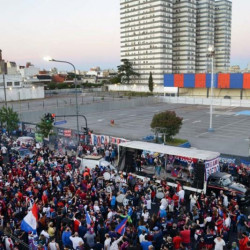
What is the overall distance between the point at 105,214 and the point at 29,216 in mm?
3309

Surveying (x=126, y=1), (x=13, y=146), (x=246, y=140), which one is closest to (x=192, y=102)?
(x=246, y=140)

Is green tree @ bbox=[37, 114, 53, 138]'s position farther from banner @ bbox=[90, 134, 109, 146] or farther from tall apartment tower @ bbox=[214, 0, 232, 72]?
tall apartment tower @ bbox=[214, 0, 232, 72]

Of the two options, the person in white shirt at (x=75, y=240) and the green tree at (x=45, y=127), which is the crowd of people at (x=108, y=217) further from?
the green tree at (x=45, y=127)

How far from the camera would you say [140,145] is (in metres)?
20.0

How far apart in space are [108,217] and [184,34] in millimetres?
124792

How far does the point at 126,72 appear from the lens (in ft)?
416

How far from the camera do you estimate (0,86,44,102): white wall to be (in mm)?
85375

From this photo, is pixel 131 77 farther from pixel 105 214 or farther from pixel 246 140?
pixel 105 214

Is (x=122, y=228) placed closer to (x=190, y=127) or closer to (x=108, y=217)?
(x=108, y=217)

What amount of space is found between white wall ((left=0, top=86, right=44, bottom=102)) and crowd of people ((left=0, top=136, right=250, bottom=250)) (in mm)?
73802

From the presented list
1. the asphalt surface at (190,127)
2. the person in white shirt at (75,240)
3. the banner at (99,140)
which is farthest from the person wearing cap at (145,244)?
the asphalt surface at (190,127)

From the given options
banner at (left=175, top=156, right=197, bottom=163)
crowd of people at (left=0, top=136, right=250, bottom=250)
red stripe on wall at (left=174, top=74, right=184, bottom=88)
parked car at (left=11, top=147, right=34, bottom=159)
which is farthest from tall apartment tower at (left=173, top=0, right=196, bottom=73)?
crowd of people at (left=0, top=136, right=250, bottom=250)

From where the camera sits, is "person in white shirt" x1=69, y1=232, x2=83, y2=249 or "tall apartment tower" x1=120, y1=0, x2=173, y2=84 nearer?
"person in white shirt" x1=69, y1=232, x2=83, y2=249

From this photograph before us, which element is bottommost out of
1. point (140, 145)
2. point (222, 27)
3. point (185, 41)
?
point (140, 145)
